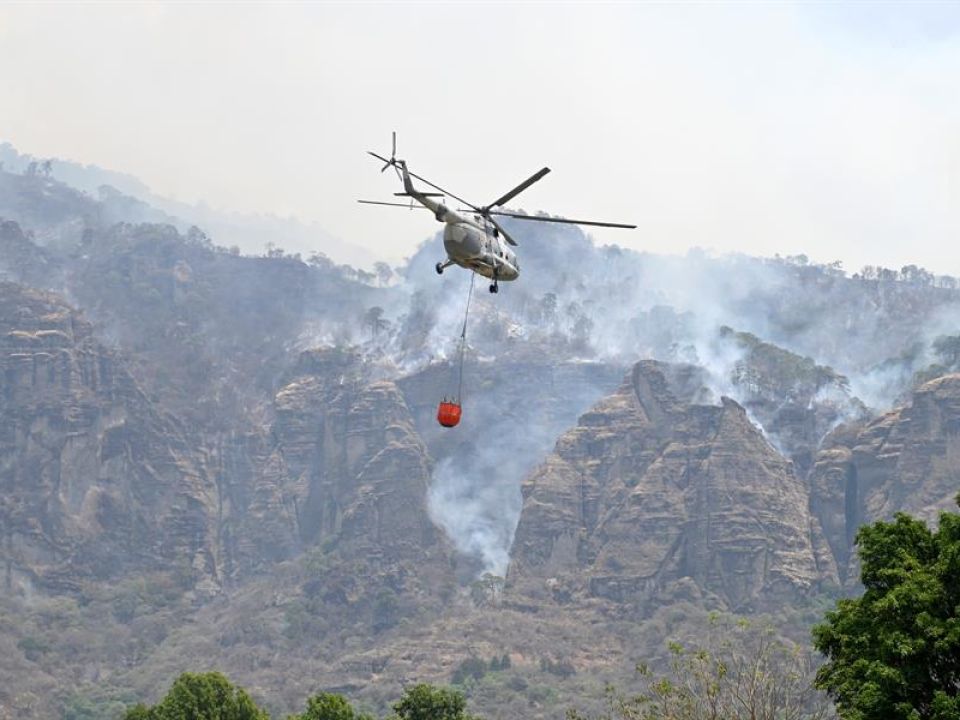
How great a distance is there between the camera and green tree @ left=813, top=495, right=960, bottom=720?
216 feet

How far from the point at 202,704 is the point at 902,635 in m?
81.4

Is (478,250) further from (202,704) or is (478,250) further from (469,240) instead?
(202,704)

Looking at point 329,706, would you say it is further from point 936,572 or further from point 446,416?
point 936,572

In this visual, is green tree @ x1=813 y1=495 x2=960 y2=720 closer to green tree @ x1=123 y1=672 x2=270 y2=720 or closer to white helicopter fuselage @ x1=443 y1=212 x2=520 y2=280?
white helicopter fuselage @ x1=443 y1=212 x2=520 y2=280

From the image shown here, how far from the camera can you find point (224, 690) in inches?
5576

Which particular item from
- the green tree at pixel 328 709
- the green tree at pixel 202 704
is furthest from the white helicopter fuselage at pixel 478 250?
the green tree at pixel 202 704

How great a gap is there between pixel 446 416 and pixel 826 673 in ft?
72.3

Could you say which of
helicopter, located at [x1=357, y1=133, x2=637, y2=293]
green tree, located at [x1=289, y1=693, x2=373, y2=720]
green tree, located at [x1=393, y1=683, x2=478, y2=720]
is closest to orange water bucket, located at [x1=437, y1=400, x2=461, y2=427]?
helicopter, located at [x1=357, y1=133, x2=637, y2=293]

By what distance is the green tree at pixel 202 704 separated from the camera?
135925 mm

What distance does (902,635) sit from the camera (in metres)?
66.3

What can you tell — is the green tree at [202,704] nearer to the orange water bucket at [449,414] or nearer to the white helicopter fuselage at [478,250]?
the orange water bucket at [449,414]

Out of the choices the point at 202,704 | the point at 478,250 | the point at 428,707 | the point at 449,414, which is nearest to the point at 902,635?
the point at 449,414

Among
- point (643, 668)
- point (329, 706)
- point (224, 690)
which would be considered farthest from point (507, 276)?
point (224, 690)

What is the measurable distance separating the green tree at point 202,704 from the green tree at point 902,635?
229ft
